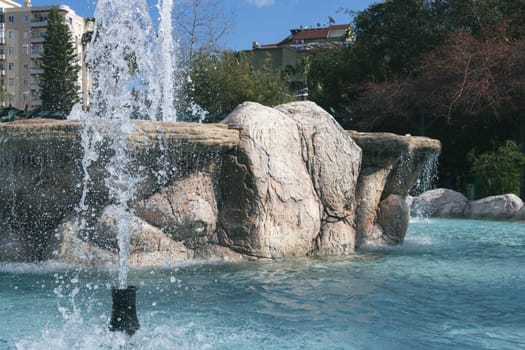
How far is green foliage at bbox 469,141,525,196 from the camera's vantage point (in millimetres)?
15469

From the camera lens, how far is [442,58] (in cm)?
1778

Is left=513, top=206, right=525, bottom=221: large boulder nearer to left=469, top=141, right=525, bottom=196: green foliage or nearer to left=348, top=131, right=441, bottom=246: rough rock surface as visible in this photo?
left=469, top=141, right=525, bottom=196: green foliage

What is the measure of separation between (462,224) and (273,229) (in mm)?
6761

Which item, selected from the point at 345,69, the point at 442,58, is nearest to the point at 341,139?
the point at 442,58

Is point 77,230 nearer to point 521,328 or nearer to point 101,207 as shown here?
point 101,207

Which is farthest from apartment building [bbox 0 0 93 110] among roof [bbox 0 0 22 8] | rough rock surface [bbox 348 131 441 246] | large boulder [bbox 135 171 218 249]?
large boulder [bbox 135 171 218 249]

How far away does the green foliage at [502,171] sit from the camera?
15.5m

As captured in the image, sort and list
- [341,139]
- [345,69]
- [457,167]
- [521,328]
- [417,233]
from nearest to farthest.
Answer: [521,328] < [341,139] < [417,233] < [457,167] < [345,69]

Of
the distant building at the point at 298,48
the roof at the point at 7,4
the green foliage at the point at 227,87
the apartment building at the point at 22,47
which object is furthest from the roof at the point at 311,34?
the green foliage at the point at 227,87

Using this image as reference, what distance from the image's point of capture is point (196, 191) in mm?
7121

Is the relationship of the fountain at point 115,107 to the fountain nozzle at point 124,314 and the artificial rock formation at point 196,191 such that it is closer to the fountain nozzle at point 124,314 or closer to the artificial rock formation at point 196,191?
the artificial rock formation at point 196,191

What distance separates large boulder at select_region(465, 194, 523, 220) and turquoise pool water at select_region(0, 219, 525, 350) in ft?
21.2

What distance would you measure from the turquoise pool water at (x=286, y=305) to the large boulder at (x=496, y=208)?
21.2 feet

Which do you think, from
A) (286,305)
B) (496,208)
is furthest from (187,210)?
(496,208)
